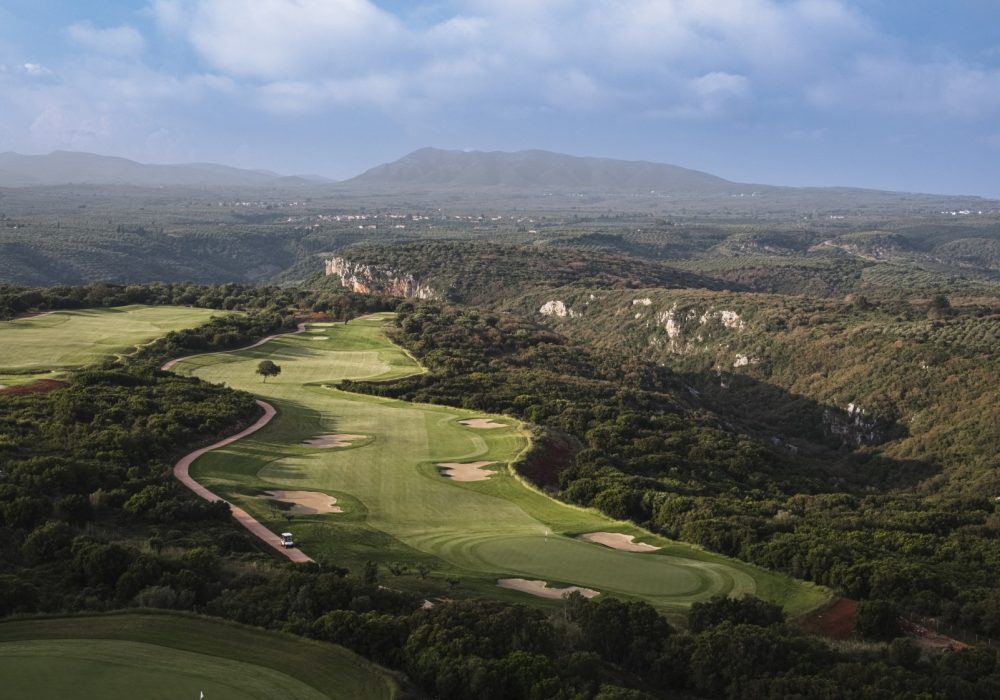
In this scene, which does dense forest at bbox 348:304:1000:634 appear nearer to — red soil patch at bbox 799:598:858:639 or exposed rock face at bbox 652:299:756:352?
red soil patch at bbox 799:598:858:639

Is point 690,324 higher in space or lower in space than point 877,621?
lower

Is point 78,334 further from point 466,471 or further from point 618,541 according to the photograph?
point 618,541

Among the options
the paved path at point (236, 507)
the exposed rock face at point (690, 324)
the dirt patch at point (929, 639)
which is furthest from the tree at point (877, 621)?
the exposed rock face at point (690, 324)

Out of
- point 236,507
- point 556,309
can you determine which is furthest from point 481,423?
point 556,309

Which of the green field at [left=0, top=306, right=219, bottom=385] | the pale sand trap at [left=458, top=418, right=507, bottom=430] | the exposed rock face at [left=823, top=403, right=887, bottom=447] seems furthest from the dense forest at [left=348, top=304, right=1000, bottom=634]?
the green field at [left=0, top=306, right=219, bottom=385]

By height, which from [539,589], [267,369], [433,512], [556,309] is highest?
[267,369]

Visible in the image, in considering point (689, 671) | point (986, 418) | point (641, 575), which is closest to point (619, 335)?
point (986, 418)

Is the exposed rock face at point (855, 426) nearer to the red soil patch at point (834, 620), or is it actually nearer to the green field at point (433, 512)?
the green field at point (433, 512)
